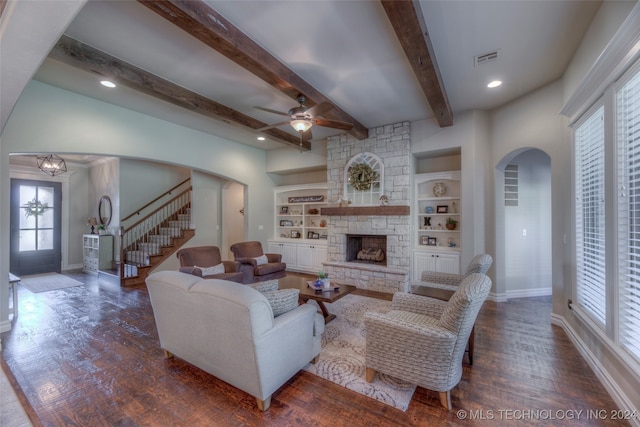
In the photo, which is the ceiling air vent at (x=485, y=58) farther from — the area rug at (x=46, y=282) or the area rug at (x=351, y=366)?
the area rug at (x=46, y=282)

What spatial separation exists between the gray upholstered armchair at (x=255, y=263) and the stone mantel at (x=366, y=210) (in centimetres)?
156

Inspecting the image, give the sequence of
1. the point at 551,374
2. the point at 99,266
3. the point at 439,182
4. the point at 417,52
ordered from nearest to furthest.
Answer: the point at 551,374 < the point at 417,52 < the point at 439,182 < the point at 99,266

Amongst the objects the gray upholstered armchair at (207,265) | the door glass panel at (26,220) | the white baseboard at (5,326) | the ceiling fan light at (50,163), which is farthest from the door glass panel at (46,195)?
the gray upholstered armchair at (207,265)

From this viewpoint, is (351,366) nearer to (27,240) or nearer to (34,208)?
(27,240)

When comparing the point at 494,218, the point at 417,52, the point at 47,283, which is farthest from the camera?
Answer: the point at 47,283

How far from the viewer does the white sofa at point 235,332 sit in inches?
76.2

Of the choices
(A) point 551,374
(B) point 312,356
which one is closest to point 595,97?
(A) point 551,374

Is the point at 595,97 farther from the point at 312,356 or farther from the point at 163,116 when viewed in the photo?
the point at 163,116

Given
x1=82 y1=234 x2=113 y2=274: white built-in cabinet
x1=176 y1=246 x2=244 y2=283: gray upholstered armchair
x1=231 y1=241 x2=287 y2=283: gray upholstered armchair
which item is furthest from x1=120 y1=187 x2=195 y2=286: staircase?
x1=231 y1=241 x2=287 y2=283: gray upholstered armchair

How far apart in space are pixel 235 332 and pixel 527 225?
5231mm

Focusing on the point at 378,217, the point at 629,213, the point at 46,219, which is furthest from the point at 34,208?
the point at 629,213

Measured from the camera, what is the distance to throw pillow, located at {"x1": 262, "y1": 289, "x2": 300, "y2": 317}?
2273 mm

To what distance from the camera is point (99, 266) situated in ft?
22.4

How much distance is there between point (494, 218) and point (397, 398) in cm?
357
